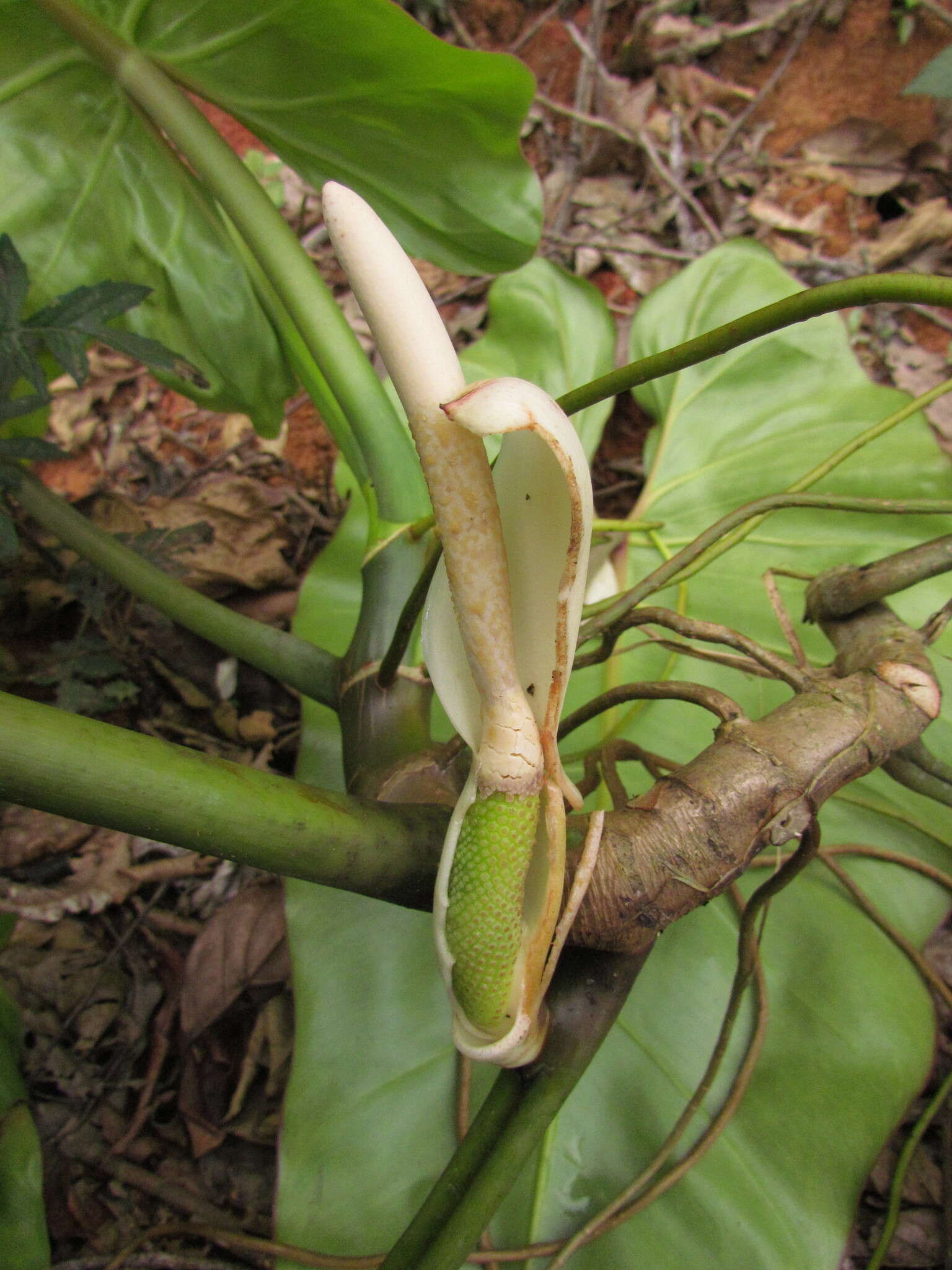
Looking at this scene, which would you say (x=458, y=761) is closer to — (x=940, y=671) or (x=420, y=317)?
(x=420, y=317)

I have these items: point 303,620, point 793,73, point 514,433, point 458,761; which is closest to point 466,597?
point 514,433

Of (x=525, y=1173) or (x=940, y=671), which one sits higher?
(x=940, y=671)

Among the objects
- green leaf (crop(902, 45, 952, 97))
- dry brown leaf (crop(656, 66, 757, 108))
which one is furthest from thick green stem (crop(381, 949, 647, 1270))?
dry brown leaf (crop(656, 66, 757, 108))

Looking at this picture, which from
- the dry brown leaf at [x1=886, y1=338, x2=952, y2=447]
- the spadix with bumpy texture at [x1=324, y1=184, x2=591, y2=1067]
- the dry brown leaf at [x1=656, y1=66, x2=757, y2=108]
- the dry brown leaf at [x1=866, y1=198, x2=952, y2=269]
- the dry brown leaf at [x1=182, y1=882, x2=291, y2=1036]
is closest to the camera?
the spadix with bumpy texture at [x1=324, y1=184, x2=591, y2=1067]

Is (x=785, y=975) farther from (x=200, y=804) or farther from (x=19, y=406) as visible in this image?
(x=19, y=406)

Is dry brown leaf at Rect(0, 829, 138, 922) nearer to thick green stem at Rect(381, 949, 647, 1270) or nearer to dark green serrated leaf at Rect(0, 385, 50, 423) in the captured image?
dark green serrated leaf at Rect(0, 385, 50, 423)

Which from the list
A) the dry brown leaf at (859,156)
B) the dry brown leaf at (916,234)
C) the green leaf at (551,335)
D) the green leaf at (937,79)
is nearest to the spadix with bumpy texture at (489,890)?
the green leaf at (551,335)
